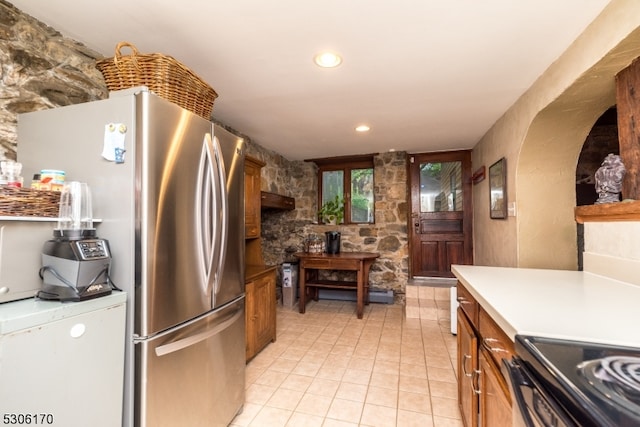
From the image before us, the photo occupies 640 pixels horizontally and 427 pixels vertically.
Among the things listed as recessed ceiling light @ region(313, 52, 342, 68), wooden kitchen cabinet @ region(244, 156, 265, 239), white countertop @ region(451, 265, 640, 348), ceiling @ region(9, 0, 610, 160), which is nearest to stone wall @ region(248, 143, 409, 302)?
wooden kitchen cabinet @ region(244, 156, 265, 239)

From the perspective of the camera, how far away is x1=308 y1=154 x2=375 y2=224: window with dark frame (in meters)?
4.43

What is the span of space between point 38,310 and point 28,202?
397 millimetres

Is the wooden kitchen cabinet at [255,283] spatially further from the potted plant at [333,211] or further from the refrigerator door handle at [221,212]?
the potted plant at [333,211]

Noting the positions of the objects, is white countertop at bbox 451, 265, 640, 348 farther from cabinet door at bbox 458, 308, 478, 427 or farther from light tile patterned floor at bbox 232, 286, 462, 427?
light tile patterned floor at bbox 232, 286, 462, 427

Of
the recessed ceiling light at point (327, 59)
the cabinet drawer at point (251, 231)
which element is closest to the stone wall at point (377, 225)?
the cabinet drawer at point (251, 231)

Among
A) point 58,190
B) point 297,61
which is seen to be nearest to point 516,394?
point 58,190

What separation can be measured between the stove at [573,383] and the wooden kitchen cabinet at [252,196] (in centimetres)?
240

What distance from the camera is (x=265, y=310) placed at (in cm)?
269

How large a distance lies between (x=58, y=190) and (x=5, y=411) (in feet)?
2.40

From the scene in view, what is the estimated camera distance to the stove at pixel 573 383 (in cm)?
50

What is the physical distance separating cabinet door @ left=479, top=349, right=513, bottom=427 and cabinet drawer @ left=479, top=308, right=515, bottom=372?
0.15 feet

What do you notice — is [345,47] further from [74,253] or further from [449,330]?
[449,330]

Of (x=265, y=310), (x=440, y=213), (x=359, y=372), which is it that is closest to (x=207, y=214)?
(x=265, y=310)

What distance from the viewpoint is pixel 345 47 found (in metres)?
1.61
